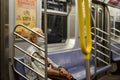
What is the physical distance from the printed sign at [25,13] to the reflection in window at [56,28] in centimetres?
69

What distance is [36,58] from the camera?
3.04 metres

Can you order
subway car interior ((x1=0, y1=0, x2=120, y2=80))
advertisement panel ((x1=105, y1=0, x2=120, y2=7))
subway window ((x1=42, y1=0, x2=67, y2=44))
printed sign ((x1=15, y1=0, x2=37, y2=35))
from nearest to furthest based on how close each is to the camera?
subway car interior ((x1=0, y1=0, x2=120, y2=80))
printed sign ((x1=15, y1=0, x2=37, y2=35))
subway window ((x1=42, y1=0, x2=67, y2=44))
advertisement panel ((x1=105, y1=0, x2=120, y2=7))

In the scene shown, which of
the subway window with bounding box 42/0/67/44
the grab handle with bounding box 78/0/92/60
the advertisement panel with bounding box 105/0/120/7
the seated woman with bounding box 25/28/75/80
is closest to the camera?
the grab handle with bounding box 78/0/92/60

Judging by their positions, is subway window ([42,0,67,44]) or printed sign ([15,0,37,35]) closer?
printed sign ([15,0,37,35])

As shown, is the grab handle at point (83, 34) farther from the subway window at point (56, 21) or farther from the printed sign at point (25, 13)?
the subway window at point (56, 21)

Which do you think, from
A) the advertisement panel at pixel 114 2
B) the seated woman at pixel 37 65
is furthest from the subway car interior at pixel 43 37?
the advertisement panel at pixel 114 2

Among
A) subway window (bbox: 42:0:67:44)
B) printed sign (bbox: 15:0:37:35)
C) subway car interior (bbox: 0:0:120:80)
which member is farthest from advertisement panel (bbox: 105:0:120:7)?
printed sign (bbox: 15:0:37:35)

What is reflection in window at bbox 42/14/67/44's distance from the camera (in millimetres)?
4359

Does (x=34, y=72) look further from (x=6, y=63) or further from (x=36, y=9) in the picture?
(x=36, y=9)

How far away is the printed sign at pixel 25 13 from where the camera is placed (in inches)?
131

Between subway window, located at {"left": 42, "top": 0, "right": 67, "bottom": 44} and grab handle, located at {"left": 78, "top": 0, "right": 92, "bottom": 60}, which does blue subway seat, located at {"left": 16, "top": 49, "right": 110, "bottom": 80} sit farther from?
grab handle, located at {"left": 78, "top": 0, "right": 92, "bottom": 60}

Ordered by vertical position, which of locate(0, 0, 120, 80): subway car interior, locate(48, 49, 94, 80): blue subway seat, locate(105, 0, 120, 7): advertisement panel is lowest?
locate(48, 49, 94, 80): blue subway seat

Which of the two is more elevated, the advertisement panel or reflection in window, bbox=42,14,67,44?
the advertisement panel

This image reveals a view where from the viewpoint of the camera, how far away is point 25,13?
346 centimetres
